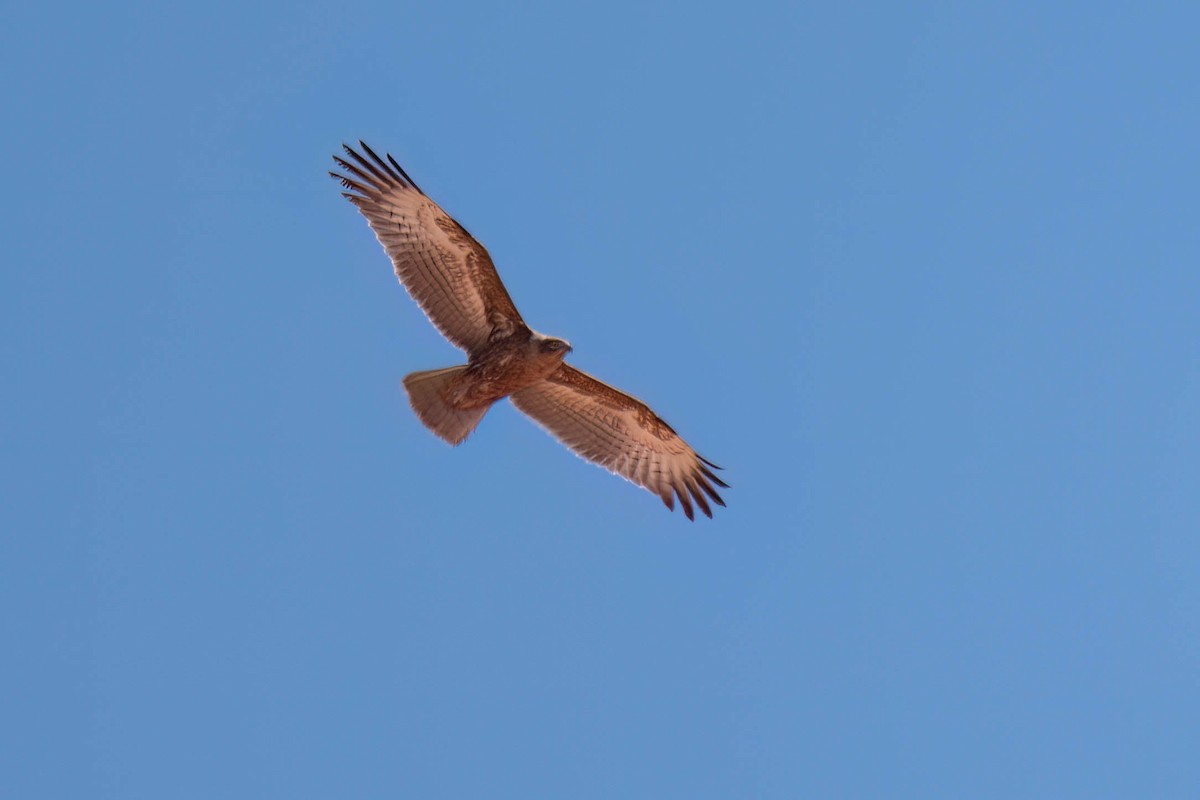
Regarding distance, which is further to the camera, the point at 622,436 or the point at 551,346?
the point at 622,436

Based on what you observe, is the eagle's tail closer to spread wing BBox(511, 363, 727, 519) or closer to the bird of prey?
the bird of prey

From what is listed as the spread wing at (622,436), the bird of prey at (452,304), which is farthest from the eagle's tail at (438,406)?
the spread wing at (622,436)

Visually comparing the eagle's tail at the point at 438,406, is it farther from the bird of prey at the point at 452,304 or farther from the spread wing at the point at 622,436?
the spread wing at the point at 622,436

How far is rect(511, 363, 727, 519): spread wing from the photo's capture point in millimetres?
15672

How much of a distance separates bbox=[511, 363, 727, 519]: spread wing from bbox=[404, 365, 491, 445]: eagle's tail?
3.74 feet

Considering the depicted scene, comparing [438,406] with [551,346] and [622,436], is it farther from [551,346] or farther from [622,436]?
[622,436]

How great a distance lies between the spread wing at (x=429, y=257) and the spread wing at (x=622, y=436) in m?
1.11

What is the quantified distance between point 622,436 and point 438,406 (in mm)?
2166

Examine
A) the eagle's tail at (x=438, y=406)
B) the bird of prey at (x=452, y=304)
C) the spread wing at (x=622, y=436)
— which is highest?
the spread wing at (x=622, y=436)

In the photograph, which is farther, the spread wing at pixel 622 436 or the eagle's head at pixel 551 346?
the spread wing at pixel 622 436

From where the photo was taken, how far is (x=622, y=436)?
16.0 meters

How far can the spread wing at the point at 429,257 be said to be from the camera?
14.6 metres

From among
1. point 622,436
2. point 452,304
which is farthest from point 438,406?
point 622,436

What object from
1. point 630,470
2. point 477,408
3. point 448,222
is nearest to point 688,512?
point 630,470
